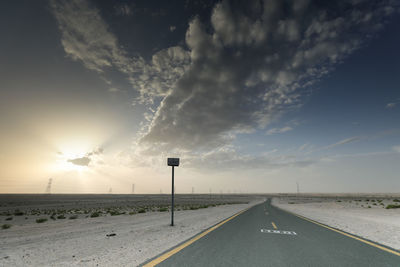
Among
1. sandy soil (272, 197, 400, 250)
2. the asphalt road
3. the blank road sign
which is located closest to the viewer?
the asphalt road

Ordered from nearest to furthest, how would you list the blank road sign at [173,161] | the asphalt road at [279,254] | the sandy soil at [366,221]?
the asphalt road at [279,254] < the sandy soil at [366,221] < the blank road sign at [173,161]

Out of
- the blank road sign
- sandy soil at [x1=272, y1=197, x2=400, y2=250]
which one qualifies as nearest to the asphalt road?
sandy soil at [x1=272, y1=197, x2=400, y2=250]

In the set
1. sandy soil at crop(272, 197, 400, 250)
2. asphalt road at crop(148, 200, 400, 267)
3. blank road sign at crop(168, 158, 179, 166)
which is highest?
blank road sign at crop(168, 158, 179, 166)

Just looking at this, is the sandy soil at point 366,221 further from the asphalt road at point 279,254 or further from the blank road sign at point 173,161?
the blank road sign at point 173,161

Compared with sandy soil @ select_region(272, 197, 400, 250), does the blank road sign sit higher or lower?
higher

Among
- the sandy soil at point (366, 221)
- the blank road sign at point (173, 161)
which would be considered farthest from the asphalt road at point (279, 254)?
the blank road sign at point (173, 161)

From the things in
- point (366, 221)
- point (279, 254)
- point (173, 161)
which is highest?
point (173, 161)

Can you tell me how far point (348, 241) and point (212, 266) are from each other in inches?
247

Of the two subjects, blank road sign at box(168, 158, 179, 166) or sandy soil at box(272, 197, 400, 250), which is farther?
blank road sign at box(168, 158, 179, 166)

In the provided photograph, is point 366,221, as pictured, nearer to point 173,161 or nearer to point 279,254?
point 279,254

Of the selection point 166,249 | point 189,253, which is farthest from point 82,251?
point 189,253

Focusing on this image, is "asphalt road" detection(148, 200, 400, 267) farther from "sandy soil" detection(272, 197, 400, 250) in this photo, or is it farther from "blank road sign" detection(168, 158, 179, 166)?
"blank road sign" detection(168, 158, 179, 166)

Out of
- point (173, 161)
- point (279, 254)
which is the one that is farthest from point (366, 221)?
point (173, 161)

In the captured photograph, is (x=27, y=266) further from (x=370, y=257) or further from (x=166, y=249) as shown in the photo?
(x=370, y=257)
